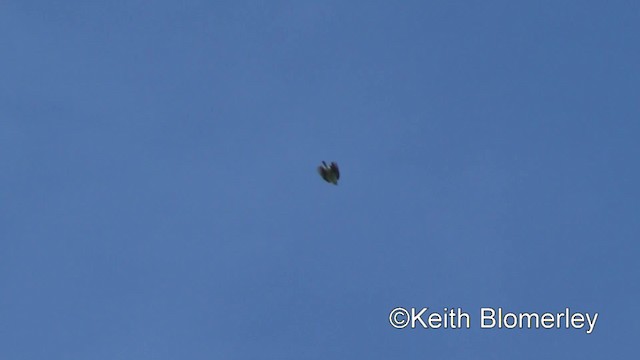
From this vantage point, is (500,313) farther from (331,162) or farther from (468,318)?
(331,162)

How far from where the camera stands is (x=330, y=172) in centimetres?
12312

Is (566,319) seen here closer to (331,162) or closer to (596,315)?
(596,315)

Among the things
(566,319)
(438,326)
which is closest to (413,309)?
(438,326)

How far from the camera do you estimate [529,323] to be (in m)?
132

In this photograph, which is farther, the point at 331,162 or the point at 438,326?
the point at 438,326

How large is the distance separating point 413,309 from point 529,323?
31.2ft

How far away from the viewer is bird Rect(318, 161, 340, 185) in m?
123

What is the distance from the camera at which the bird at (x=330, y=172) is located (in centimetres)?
12306

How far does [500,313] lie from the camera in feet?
440

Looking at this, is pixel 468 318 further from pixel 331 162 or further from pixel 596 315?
pixel 331 162

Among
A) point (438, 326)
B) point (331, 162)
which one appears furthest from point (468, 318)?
point (331, 162)

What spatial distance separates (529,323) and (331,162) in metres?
22.3

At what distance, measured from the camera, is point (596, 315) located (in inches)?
5236

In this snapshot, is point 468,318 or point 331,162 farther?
point 468,318
